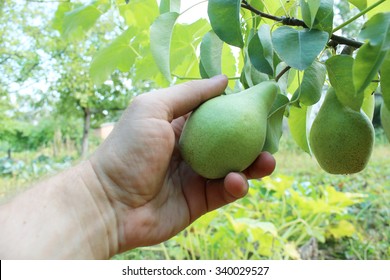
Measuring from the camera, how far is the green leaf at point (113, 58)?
26.8 inches

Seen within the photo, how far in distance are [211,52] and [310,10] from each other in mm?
160

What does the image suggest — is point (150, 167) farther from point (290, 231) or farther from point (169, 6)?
point (290, 231)

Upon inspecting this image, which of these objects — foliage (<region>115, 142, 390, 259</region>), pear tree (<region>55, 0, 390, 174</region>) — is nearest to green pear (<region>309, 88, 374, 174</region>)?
pear tree (<region>55, 0, 390, 174</region>)

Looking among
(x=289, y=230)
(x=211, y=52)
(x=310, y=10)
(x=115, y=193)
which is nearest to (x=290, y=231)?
(x=289, y=230)

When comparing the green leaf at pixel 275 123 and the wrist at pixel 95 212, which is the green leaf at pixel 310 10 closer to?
the green leaf at pixel 275 123

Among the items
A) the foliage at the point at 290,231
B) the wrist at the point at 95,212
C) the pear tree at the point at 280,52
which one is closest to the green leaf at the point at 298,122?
the pear tree at the point at 280,52

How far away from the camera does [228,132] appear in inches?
20.1

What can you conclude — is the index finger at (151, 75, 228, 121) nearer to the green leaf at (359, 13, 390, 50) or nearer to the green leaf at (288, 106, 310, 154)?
the green leaf at (288, 106, 310, 154)

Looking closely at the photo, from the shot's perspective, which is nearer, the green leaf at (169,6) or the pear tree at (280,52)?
the pear tree at (280,52)

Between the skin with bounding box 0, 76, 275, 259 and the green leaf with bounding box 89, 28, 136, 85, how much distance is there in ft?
0.32

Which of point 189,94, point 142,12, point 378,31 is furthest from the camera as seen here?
point 142,12

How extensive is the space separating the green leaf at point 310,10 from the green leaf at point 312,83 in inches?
2.6

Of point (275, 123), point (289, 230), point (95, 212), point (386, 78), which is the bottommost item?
point (289, 230)
